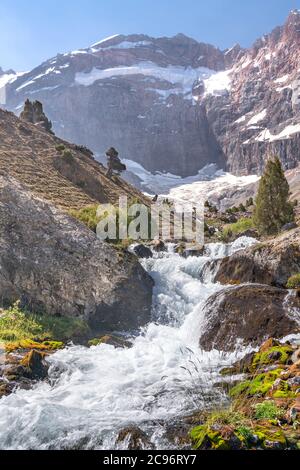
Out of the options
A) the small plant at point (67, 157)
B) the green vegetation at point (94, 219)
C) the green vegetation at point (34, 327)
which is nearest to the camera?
the green vegetation at point (34, 327)

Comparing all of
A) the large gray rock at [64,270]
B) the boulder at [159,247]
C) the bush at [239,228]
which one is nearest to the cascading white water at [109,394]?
the large gray rock at [64,270]

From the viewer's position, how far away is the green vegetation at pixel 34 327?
19214 millimetres

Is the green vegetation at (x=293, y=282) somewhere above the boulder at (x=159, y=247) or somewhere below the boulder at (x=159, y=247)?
below

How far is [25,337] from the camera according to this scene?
19266mm

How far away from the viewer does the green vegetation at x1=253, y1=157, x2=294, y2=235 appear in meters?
43.3

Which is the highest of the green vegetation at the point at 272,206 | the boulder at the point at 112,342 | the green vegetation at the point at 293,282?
the green vegetation at the point at 272,206

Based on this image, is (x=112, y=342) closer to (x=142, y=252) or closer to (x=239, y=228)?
(x=142, y=252)

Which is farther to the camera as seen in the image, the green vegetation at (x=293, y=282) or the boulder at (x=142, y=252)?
the boulder at (x=142, y=252)

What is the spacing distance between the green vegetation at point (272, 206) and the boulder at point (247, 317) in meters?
22.8

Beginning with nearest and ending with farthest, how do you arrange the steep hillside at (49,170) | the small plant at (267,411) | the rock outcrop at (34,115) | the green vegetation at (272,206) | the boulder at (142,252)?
the small plant at (267,411)
the boulder at (142,252)
the green vegetation at (272,206)
the steep hillside at (49,170)
the rock outcrop at (34,115)

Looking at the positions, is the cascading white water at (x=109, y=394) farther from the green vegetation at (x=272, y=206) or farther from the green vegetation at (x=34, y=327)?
the green vegetation at (x=272, y=206)

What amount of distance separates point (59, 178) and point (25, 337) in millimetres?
35516
